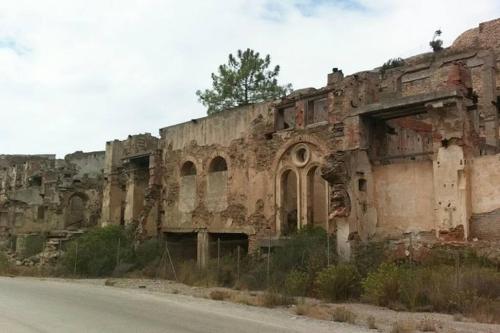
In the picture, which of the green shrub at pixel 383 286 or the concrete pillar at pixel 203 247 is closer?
the green shrub at pixel 383 286

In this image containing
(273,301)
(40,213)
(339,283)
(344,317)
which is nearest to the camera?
(344,317)

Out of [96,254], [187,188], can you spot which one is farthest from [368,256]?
[96,254]

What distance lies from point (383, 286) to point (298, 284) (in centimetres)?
335

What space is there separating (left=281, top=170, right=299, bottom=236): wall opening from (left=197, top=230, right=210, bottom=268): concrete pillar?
4.84 metres

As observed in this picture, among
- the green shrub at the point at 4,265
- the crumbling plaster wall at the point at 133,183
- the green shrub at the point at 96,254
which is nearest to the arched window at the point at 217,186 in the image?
the crumbling plaster wall at the point at 133,183

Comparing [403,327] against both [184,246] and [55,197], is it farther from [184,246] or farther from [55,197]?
[55,197]

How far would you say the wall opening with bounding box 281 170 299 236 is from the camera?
2278 cm

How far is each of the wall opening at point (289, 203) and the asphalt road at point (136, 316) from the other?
7.51 metres

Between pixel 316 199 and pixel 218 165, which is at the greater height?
pixel 218 165

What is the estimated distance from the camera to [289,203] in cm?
2386

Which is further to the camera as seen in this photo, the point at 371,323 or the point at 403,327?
the point at 371,323

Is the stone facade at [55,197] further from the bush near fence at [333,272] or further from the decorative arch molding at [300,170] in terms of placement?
the decorative arch molding at [300,170]

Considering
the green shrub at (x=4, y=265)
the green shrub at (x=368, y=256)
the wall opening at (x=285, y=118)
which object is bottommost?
the green shrub at (x=4, y=265)

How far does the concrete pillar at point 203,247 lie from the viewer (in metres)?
25.8
